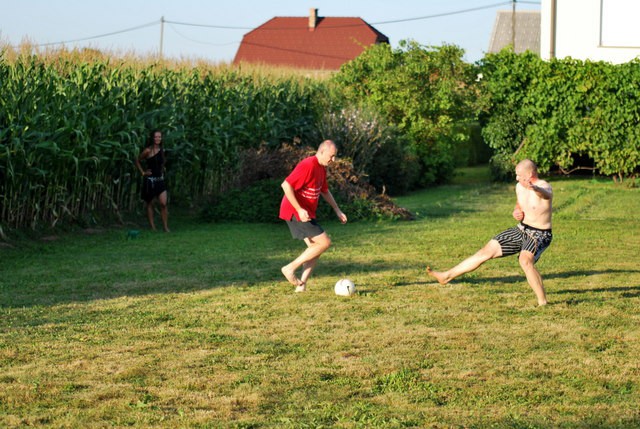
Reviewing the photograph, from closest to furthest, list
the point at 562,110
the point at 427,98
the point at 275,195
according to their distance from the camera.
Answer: the point at 275,195 → the point at 562,110 → the point at 427,98

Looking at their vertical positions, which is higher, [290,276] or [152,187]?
[152,187]

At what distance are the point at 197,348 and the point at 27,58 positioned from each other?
377 inches

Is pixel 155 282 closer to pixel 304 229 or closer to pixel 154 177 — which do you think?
pixel 304 229

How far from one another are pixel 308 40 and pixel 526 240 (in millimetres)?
62817

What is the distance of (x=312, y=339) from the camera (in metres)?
8.11

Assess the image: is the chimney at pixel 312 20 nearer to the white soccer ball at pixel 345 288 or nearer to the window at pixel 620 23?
the window at pixel 620 23

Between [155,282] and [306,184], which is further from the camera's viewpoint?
[155,282]

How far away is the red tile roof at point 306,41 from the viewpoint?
69500 mm

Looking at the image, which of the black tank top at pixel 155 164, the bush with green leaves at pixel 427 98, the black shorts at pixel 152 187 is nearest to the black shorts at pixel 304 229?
the black shorts at pixel 152 187

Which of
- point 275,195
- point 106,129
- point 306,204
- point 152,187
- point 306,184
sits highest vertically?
point 106,129

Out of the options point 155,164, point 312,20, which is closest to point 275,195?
point 155,164

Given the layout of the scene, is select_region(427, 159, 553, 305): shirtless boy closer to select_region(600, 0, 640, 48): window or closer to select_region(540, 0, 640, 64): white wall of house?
select_region(540, 0, 640, 64): white wall of house

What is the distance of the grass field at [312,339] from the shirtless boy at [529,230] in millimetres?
392

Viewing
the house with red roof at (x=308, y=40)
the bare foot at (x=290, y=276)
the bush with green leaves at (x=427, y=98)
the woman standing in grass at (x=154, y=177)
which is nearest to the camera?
the bare foot at (x=290, y=276)
